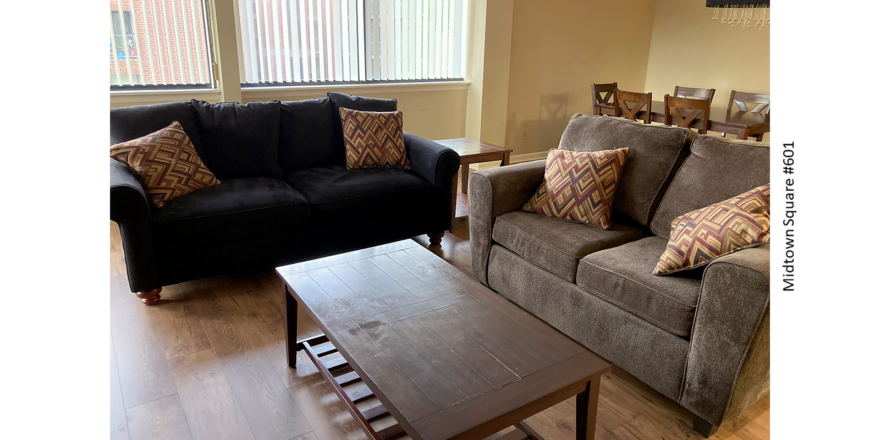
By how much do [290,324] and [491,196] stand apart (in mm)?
1080

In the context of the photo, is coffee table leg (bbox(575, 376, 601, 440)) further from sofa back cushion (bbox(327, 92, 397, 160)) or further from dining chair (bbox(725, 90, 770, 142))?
dining chair (bbox(725, 90, 770, 142))

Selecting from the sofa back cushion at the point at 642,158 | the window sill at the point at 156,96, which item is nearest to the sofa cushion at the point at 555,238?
the sofa back cushion at the point at 642,158

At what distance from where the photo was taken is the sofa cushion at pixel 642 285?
1768 millimetres

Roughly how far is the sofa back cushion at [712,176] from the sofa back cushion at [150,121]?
2.38 metres

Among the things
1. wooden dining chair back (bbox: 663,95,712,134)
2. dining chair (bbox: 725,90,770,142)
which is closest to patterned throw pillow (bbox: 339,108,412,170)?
wooden dining chair back (bbox: 663,95,712,134)

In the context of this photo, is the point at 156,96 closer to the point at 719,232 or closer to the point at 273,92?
the point at 273,92

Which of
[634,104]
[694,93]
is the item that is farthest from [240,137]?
[694,93]

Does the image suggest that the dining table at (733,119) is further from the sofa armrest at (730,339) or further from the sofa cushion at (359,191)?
the sofa armrest at (730,339)

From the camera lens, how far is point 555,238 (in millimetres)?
2283

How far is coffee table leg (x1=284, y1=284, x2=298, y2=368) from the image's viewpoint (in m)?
2.00

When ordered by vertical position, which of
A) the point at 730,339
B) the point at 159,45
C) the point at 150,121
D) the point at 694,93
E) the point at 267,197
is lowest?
the point at 730,339

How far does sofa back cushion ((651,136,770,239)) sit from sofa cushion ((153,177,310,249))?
5.71 ft
